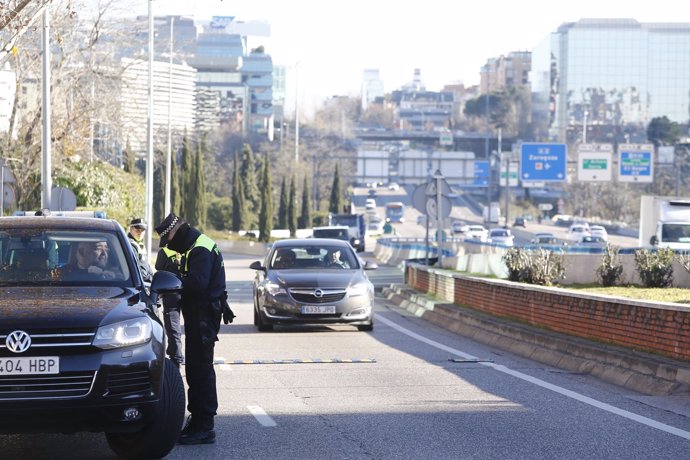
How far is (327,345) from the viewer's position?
18625 mm

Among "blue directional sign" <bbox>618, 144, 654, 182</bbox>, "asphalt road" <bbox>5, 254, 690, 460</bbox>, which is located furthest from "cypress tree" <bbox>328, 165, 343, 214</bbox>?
"asphalt road" <bbox>5, 254, 690, 460</bbox>

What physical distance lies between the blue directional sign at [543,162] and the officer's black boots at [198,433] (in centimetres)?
6954

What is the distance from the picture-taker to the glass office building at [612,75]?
562 feet

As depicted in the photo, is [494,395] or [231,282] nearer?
[494,395]

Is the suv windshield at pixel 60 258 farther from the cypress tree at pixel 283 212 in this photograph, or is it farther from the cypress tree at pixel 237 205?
the cypress tree at pixel 283 212

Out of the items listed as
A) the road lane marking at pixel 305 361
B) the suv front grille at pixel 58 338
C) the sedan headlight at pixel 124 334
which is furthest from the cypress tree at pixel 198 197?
the suv front grille at pixel 58 338

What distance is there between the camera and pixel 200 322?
969 cm

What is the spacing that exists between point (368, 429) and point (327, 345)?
27.1 ft

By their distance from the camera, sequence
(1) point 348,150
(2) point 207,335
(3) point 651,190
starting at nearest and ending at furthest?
(2) point 207,335, (3) point 651,190, (1) point 348,150

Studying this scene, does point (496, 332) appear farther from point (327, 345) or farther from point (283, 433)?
point (283, 433)

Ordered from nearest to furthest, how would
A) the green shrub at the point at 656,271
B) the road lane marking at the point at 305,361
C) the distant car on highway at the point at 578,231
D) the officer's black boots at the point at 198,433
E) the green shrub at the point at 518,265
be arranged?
the officer's black boots at the point at 198,433 < the road lane marking at the point at 305,361 < the green shrub at the point at 656,271 < the green shrub at the point at 518,265 < the distant car on highway at the point at 578,231

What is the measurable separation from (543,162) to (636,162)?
561 cm

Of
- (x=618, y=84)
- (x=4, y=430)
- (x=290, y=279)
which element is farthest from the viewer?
(x=618, y=84)

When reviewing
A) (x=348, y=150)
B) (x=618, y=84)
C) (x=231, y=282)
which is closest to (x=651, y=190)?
(x=348, y=150)
